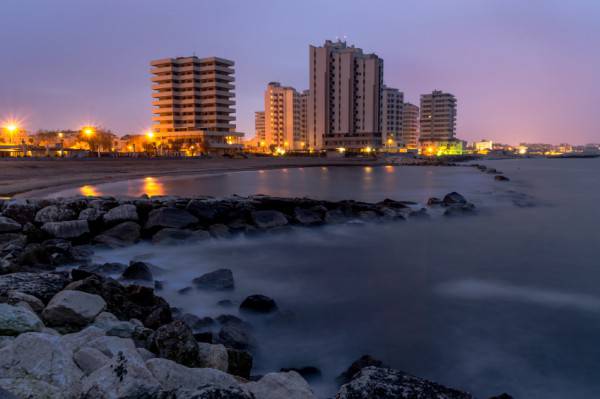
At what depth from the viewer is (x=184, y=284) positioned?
Result: 9.90m

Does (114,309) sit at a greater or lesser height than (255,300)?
greater

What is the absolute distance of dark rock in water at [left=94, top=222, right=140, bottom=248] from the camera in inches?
500

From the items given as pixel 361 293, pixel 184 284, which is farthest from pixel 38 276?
pixel 361 293

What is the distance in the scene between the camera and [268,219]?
54.9 feet

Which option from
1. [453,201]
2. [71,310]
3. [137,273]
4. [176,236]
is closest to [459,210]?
[453,201]

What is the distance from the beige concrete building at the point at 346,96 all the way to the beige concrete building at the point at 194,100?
2843 cm

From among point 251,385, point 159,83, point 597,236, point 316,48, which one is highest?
point 316,48

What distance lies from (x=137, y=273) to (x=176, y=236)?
13.9ft

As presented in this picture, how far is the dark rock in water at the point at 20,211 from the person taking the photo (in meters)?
13.6

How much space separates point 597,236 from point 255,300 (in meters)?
15.6

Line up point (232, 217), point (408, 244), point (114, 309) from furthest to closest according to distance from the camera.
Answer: point (232, 217) → point (408, 244) → point (114, 309)

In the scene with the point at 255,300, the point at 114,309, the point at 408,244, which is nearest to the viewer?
the point at 114,309

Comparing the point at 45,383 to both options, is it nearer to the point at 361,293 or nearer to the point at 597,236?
the point at 361,293

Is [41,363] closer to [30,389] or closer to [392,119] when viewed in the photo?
[30,389]
